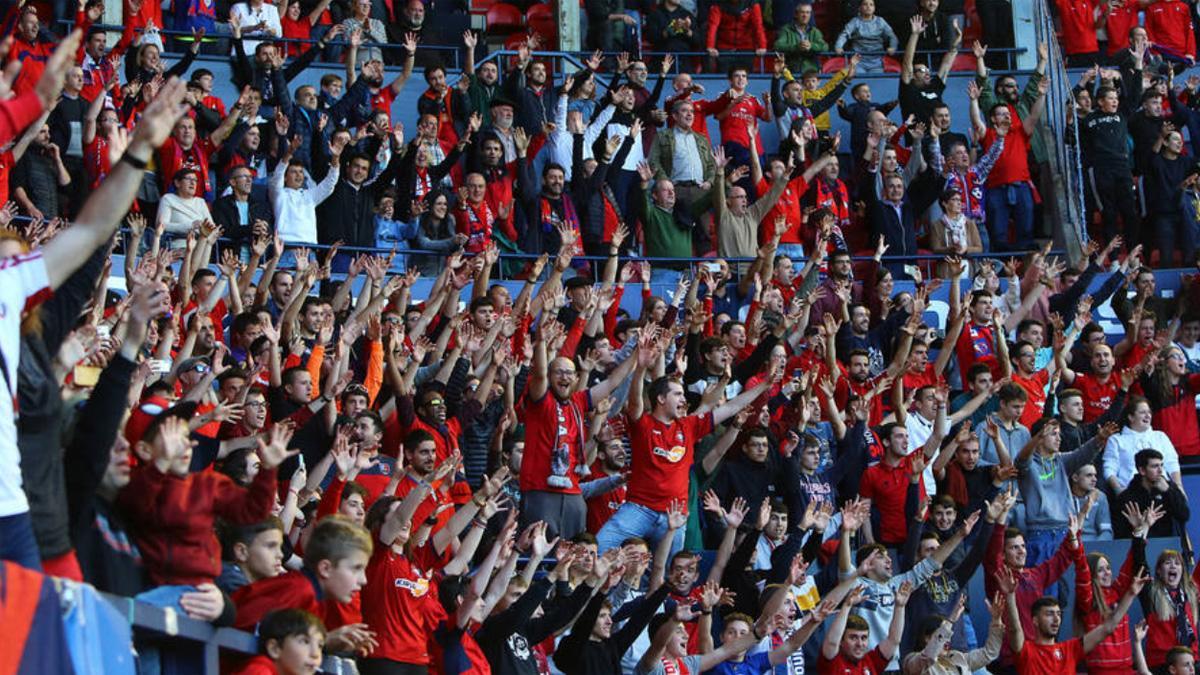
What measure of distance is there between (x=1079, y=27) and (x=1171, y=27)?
93cm

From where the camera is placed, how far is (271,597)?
599 cm

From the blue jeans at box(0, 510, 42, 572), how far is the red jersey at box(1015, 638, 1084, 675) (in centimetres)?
822

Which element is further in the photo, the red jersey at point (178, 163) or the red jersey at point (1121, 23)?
the red jersey at point (1121, 23)

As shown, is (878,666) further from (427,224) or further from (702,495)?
(427,224)

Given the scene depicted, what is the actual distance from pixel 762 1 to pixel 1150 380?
6.84 m

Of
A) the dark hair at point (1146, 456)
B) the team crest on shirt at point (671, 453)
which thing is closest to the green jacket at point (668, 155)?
the dark hair at point (1146, 456)

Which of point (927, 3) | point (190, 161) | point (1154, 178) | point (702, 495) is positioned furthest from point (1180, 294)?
point (190, 161)

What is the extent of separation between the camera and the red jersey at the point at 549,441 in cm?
1138

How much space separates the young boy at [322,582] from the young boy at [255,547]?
0.30 feet

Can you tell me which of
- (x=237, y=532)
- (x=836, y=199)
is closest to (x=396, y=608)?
(x=237, y=532)

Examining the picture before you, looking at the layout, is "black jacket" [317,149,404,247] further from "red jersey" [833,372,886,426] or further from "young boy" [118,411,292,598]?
"young boy" [118,411,292,598]

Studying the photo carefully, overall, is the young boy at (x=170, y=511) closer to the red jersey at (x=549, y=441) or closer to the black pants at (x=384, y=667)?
the black pants at (x=384, y=667)

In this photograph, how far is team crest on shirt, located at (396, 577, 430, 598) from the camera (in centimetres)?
859

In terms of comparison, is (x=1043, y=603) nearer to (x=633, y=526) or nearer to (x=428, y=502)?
(x=633, y=526)
